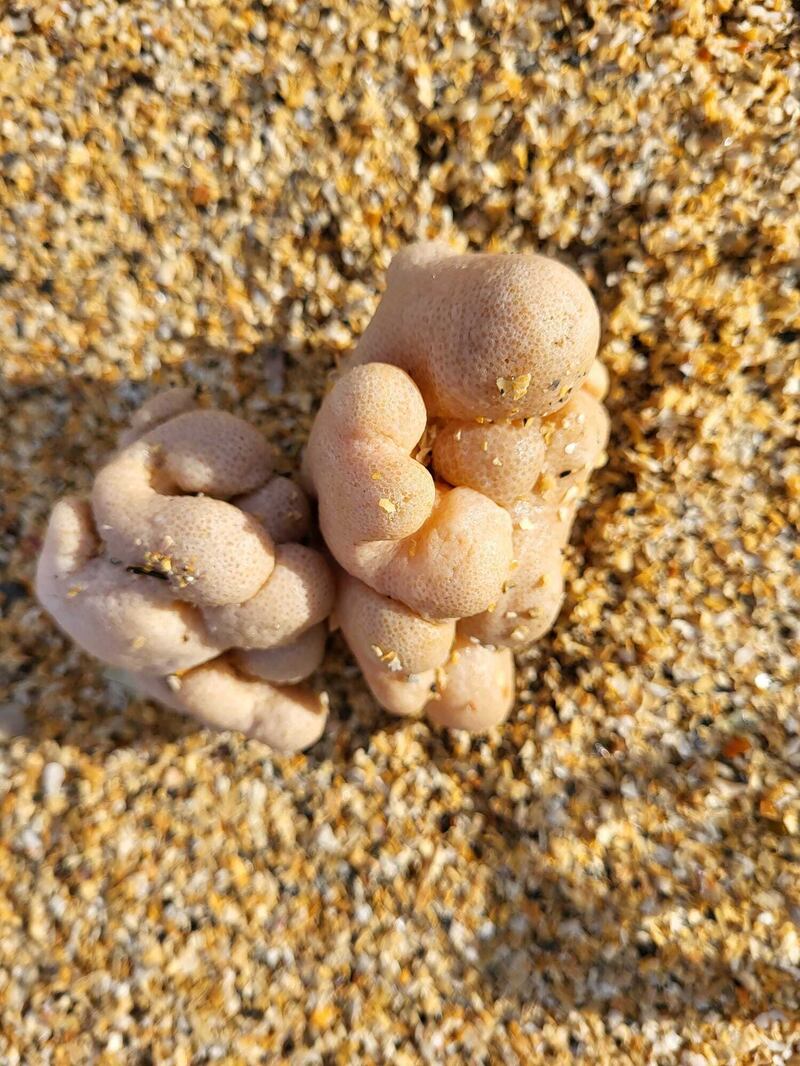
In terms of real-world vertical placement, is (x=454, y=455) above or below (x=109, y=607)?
above

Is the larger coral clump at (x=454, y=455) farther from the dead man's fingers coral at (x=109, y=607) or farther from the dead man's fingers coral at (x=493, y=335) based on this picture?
the dead man's fingers coral at (x=109, y=607)

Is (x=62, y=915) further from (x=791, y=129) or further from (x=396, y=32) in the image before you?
(x=791, y=129)

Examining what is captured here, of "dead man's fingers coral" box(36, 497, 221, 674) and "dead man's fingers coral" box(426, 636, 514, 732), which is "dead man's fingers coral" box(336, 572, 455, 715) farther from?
"dead man's fingers coral" box(36, 497, 221, 674)

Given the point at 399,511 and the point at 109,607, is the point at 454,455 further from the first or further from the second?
the point at 109,607

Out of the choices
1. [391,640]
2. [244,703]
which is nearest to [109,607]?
[244,703]

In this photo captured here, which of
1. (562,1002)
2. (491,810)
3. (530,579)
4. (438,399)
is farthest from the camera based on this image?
(491,810)

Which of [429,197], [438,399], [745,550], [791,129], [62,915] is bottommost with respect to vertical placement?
[62,915]

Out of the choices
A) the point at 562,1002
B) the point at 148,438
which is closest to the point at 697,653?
the point at 562,1002
